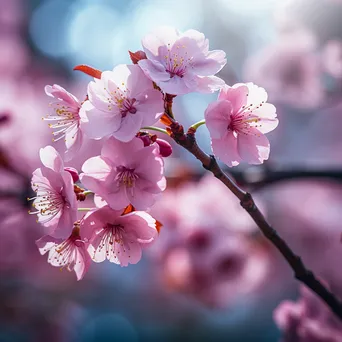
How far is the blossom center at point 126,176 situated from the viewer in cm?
67

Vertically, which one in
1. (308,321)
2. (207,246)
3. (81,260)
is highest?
(81,260)

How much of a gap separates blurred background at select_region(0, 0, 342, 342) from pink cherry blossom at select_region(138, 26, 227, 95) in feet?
0.68

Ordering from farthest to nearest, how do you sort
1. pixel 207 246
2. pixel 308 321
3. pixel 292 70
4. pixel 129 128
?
pixel 292 70
pixel 207 246
pixel 308 321
pixel 129 128

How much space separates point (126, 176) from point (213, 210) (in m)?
1.10

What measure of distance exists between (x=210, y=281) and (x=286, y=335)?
0.53 m

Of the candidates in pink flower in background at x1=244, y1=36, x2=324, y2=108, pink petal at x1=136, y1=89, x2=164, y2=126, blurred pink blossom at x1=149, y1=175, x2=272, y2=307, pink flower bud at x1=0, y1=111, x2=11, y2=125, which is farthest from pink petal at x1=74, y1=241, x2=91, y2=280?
pink flower in background at x1=244, y1=36, x2=324, y2=108

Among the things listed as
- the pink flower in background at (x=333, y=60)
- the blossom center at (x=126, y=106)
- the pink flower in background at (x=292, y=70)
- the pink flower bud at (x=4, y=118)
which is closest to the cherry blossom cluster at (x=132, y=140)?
the blossom center at (x=126, y=106)

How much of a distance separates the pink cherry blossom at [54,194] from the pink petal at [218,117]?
0.20 metres

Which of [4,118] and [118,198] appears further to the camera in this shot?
[4,118]

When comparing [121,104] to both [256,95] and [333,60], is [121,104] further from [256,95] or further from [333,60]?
[333,60]

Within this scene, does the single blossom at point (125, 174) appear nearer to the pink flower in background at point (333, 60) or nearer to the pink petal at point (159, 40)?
the pink petal at point (159, 40)

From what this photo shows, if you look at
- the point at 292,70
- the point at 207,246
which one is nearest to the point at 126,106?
the point at 207,246

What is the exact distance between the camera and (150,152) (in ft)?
2.15

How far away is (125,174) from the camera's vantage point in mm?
684
